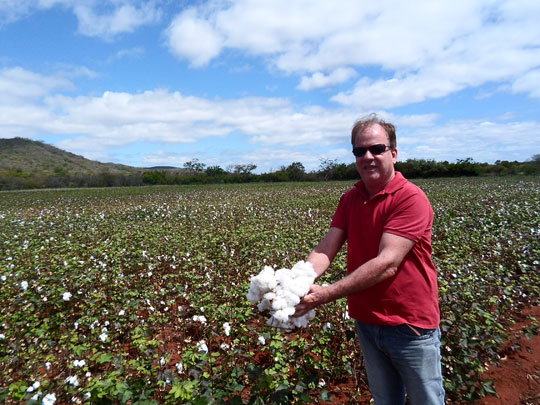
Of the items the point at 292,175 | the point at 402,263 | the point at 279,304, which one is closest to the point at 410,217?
the point at 402,263

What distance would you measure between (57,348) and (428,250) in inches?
144

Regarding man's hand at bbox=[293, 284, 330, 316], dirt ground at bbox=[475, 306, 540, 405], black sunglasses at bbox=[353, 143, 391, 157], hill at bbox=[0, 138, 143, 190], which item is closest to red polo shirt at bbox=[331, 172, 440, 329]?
black sunglasses at bbox=[353, 143, 391, 157]

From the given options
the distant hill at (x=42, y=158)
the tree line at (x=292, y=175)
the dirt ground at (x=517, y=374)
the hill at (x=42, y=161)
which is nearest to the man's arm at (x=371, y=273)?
the dirt ground at (x=517, y=374)

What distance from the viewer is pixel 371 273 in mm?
1526

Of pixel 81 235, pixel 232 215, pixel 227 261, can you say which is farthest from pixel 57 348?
pixel 232 215

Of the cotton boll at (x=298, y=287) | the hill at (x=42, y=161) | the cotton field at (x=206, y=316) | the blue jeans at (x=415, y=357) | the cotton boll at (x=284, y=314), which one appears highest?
the hill at (x=42, y=161)

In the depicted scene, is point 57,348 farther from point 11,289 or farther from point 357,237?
point 357,237

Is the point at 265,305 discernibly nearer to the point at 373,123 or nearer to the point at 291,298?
the point at 291,298

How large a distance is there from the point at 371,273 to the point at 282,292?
17.0 inches

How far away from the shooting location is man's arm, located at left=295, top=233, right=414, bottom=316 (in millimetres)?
1529

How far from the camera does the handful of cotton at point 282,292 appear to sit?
4.98 ft

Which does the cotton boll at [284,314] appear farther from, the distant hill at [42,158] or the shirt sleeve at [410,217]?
the distant hill at [42,158]

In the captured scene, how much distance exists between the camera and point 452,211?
11.4m

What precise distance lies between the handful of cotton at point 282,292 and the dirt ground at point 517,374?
2222 millimetres
